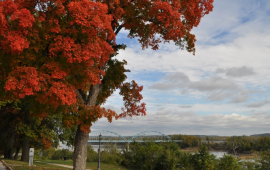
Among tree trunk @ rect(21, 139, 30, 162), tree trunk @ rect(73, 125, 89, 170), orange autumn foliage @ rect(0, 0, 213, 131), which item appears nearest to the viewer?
orange autumn foliage @ rect(0, 0, 213, 131)

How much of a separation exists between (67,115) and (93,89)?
182cm

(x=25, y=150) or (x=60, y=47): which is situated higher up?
(x=60, y=47)

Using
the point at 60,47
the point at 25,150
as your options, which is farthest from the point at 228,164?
the point at 25,150

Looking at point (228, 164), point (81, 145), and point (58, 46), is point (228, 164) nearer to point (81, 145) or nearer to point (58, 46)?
point (81, 145)

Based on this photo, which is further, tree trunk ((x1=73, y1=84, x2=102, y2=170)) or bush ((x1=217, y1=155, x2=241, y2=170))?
bush ((x1=217, y1=155, x2=241, y2=170))

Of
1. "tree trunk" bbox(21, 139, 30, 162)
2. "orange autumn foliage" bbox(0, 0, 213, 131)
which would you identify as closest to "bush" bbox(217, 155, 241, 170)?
"orange autumn foliage" bbox(0, 0, 213, 131)

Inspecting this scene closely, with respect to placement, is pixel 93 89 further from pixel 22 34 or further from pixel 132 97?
pixel 22 34

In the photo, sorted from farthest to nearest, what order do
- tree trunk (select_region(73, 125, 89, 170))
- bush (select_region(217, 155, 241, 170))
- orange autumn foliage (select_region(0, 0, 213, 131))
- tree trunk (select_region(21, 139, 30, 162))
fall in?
tree trunk (select_region(21, 139, 30, 162)) → bush (select_region(217, 155, 241, 170)) → tree trunk (select_region(73, 125, 89, 170)) → orange autumn foliage (select_region(0, 0, 213, 131))

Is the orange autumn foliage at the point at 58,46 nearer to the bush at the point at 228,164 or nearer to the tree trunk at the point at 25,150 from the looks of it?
the bush at the point at 228,164

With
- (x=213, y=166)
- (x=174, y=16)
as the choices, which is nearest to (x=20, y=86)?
(x=174, y=16)

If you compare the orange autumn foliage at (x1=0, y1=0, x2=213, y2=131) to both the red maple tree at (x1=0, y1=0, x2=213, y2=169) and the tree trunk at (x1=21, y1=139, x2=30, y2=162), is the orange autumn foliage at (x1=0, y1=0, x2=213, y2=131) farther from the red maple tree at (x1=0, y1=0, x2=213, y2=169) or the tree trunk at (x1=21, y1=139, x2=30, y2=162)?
the tree trunk at (x1=21, y1=139, x2=30, y2=162)

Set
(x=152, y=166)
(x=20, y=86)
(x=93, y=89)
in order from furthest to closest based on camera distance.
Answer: (x=152, y=166)
(x=93, y=89)
(x=20, y=86)

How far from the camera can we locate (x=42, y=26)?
→ 839 centimetres

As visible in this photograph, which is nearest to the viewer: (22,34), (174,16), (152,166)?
(22,34)
